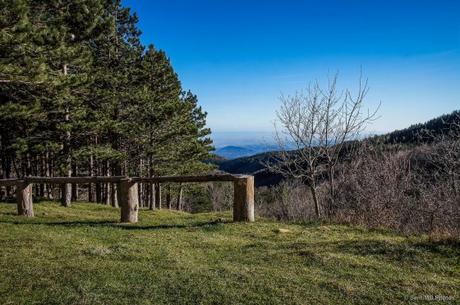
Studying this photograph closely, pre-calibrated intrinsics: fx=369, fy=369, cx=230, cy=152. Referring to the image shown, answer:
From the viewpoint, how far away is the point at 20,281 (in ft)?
18.1

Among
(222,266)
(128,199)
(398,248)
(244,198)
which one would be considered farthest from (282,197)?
(222,266)

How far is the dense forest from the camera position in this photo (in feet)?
37.2

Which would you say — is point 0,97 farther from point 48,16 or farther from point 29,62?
point 29,62

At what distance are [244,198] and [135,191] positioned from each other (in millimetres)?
3162

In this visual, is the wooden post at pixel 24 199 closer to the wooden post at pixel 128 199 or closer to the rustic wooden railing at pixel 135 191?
the rustic wooden railing at pixel 135 191

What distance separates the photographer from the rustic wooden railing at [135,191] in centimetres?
995

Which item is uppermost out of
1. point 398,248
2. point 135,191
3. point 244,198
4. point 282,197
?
point 135,191

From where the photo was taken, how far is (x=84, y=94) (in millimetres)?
17719

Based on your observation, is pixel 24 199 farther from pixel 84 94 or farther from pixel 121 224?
pixel 84 94

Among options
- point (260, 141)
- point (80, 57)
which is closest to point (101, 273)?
point (80, 57)

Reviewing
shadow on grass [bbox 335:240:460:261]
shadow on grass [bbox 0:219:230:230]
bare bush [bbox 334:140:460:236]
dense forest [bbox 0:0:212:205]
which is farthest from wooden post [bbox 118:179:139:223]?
bare bush [bbox 334:140:460:236]

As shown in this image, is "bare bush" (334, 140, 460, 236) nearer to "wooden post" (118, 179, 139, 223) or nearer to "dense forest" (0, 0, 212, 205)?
"wooden post" (118, 179, 139, 223)

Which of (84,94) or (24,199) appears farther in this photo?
(84,94)

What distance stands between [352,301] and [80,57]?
1331 centimetres
